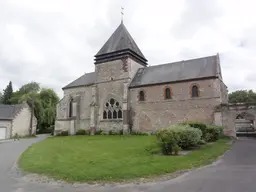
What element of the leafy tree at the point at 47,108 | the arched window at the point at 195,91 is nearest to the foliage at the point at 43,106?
the leafy tree at the point at 47,108

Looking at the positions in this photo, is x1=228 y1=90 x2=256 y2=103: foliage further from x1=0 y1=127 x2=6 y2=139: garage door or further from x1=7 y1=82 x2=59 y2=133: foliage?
x1=0 y1=127 x2=6 y2=139: garage door

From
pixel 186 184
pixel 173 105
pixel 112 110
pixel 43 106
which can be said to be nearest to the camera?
pixel 186 184

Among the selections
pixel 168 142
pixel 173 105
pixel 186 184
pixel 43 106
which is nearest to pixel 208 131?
pixel 168 142

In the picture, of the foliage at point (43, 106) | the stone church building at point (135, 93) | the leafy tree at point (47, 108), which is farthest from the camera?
the leafy tree at point (47, 108)

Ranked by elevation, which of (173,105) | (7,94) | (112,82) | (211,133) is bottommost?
(211,133)

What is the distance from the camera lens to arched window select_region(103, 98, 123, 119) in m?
29.2

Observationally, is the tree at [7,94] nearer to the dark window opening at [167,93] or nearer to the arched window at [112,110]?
the arched window at [112,110]

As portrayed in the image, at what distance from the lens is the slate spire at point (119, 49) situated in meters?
30.2

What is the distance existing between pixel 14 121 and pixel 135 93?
A: 18957mm

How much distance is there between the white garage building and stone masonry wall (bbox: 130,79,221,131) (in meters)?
18.1

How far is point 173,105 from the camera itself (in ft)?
83.6

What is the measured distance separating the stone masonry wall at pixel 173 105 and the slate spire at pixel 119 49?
5.74m

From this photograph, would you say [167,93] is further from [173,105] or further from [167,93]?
[173,105]

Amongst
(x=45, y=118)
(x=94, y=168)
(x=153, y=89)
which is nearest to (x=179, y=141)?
(x=94, y=168)
